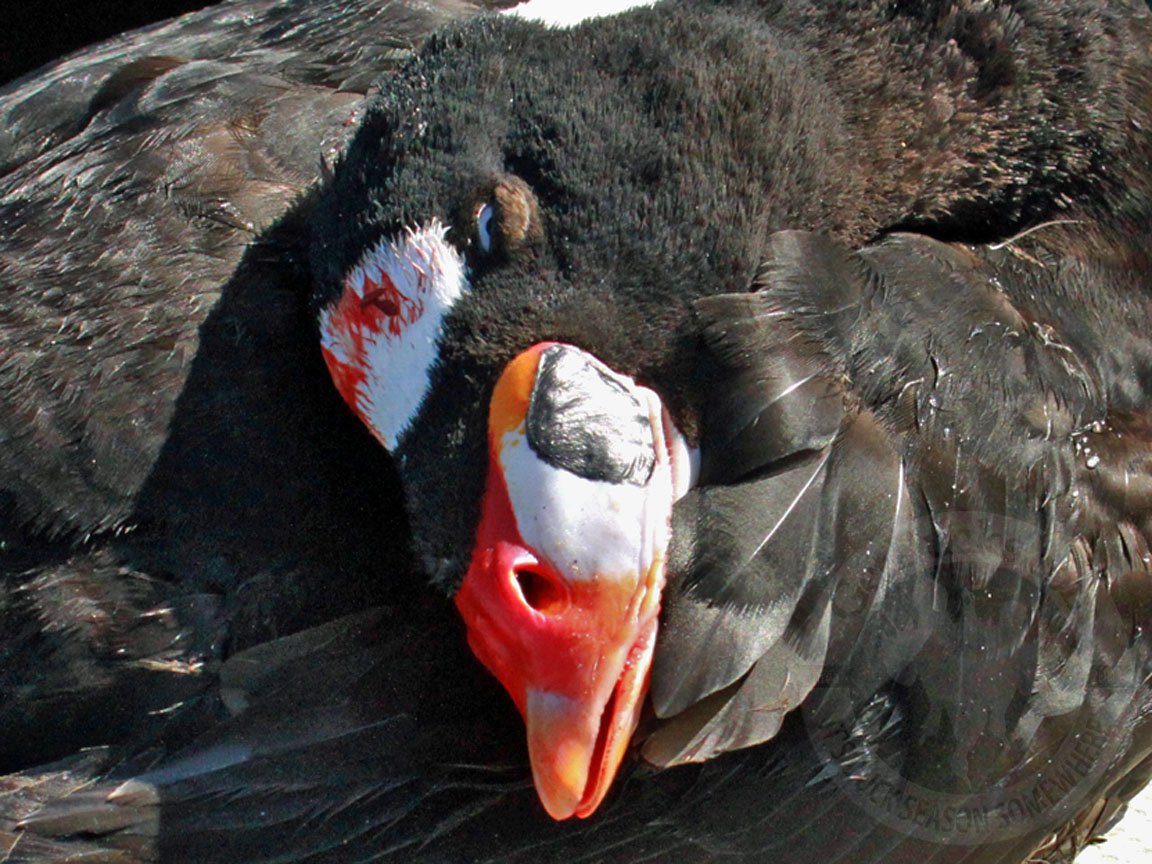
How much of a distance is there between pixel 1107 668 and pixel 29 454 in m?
1.59

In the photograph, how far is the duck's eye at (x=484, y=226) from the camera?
6.56 feet

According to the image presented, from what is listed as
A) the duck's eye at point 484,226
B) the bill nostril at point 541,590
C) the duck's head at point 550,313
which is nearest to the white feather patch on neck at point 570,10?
the duck's head at point 550,313

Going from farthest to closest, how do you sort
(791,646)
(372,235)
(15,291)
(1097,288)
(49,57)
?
(49,57)
(15,291)
(1097,288)
(372,235)
(791,646)

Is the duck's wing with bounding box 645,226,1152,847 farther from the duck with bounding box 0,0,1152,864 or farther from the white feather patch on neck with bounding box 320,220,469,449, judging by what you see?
the white feather patch on neck with bounding box 320,220,469,449

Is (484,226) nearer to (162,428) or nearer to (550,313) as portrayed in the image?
(550,313)

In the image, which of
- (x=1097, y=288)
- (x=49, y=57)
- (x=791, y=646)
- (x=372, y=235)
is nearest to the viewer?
(x=791, y=646)

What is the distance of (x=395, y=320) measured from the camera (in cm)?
203

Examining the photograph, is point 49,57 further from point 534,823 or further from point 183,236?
point 534,823

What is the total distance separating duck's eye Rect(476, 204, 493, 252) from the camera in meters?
2.00

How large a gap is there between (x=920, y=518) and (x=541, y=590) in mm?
514

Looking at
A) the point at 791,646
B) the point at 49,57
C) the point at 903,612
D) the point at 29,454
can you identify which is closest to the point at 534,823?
the point at 791,646

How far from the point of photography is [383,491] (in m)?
2.26

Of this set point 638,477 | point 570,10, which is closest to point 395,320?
point 638,477

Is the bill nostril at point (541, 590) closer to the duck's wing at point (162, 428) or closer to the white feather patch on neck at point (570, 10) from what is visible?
the duck's wing at point (162, 428)
